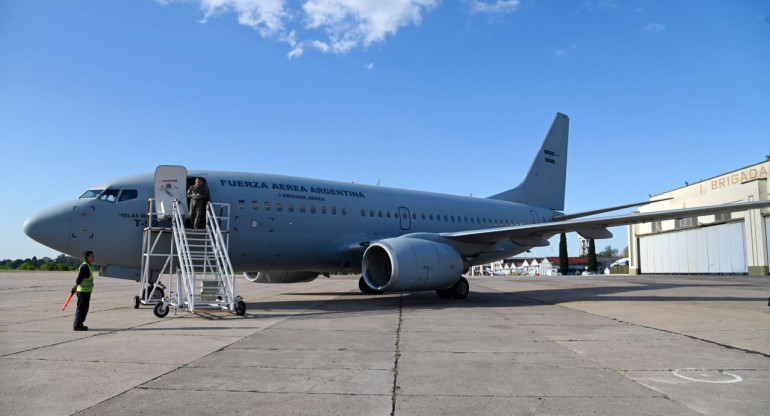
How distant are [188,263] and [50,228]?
127 inches

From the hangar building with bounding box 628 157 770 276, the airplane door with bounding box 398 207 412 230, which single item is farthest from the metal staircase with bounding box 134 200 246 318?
the hangar building with bounding box 628 157 770 276

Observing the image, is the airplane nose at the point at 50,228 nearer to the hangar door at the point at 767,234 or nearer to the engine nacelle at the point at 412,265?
the engine nacelle at the point at 412,265

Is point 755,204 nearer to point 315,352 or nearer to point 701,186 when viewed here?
point 315,352

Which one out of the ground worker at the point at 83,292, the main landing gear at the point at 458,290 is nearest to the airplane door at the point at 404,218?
the main landing gear at the point at 458,290

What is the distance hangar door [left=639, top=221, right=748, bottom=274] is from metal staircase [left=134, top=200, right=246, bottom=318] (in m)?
40.4

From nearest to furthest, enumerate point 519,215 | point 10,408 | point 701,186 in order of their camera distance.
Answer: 1. point 10,408
2. point 519,215
3. point 701,186

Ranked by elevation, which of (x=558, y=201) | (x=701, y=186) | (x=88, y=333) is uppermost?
(x=701, y=186)

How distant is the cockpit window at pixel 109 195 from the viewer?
11516 mm

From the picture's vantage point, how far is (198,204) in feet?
38.6

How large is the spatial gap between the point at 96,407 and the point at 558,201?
24.0 metres

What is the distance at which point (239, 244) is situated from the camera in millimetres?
12711

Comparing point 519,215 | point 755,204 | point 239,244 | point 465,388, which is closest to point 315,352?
point 465,388

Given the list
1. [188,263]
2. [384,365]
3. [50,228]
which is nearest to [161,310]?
[188,263]

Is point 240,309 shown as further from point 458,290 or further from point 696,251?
point 696,251
